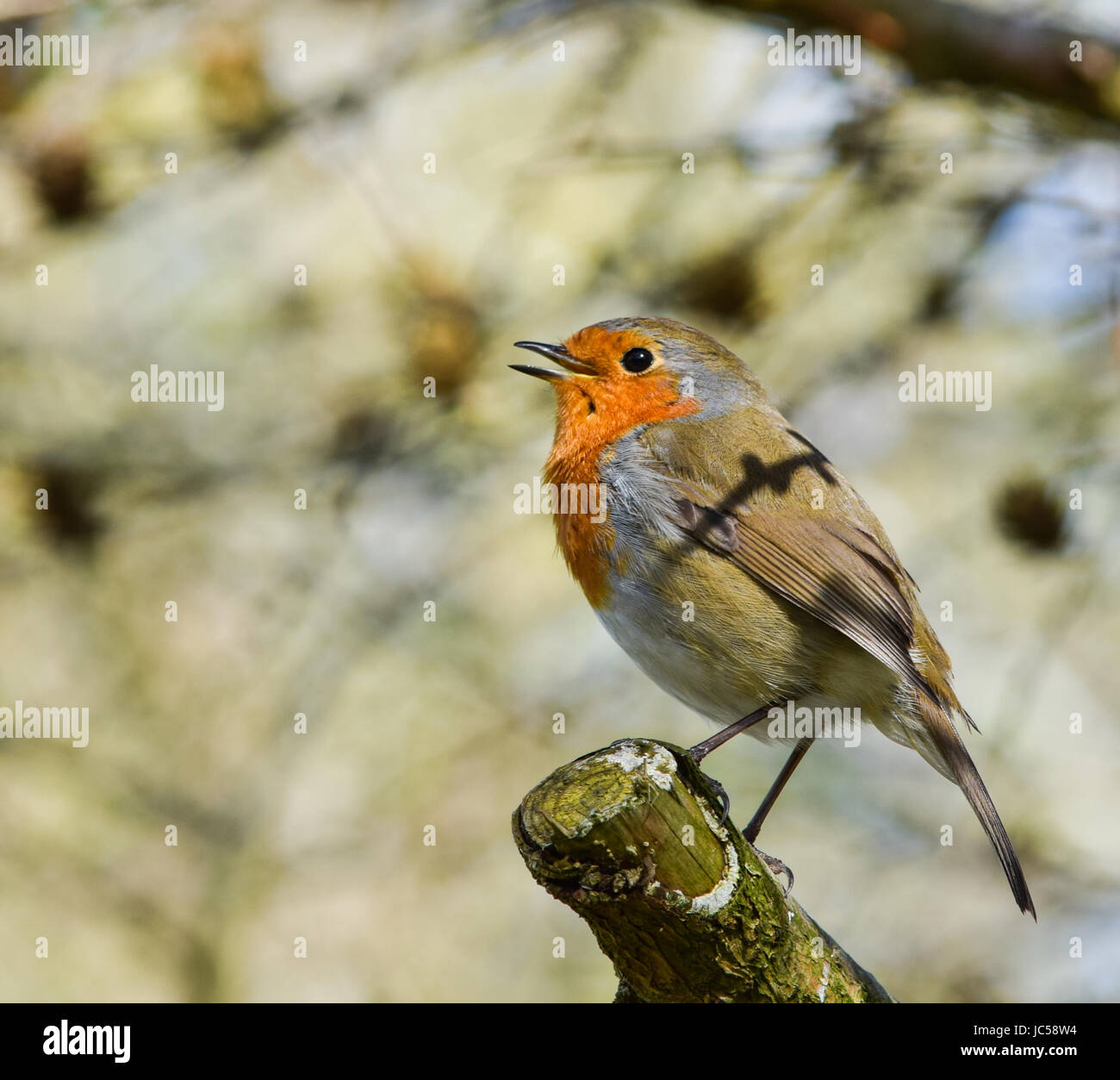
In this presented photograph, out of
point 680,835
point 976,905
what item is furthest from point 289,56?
point 976,905

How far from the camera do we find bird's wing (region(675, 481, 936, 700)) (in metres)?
3.90

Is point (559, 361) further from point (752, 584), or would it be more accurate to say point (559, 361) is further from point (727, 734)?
point (727, 734)

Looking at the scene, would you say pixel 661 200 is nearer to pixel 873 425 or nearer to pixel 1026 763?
pixel 873 425

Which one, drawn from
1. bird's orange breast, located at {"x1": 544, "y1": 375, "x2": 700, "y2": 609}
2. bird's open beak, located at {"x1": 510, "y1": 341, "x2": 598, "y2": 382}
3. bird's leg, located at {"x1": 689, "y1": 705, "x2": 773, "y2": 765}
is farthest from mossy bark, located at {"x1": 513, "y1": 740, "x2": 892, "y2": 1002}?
bird's open beak, located at {"x1": 510, "y1": 341, "x2": 598, "y2": 382}

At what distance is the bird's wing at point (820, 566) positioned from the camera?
3.90 meters

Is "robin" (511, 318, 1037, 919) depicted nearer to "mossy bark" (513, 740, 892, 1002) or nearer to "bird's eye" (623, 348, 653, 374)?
"bird's eye" (623, 348, 653, 374)

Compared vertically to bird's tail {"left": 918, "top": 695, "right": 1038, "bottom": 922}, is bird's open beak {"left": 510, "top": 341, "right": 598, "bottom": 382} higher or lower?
higher

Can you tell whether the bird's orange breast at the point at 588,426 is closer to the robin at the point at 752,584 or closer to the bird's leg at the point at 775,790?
the robin at the point at 752,584

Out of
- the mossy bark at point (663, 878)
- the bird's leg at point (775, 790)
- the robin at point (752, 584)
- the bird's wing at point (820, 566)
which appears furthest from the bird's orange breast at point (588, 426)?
the mossy bark at point (663, 878)

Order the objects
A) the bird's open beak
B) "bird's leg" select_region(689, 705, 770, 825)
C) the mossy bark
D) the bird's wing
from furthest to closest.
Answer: the bird's open beak < the bird's wing < "bird's leg" select_region(689, 705, 770, 825) < the mossy bark

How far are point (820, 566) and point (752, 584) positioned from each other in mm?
228

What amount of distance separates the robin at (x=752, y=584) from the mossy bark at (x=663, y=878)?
0.97 metres

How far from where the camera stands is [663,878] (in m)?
2.59

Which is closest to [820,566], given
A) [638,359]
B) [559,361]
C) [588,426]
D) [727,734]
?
[727,734]
